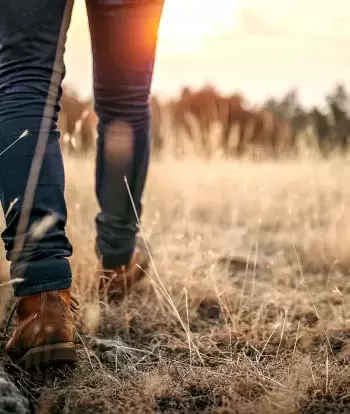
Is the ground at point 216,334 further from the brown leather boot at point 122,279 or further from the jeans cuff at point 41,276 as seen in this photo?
the jeans cuff at point 41,276

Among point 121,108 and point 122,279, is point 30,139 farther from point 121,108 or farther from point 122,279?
point 122,279

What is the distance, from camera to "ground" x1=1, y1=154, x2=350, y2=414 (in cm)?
124

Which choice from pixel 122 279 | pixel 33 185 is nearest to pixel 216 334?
pixel 122 279

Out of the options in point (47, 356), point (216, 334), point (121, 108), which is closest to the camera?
point (47, 356)

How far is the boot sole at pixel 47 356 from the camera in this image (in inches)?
53.0

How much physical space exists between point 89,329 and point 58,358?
0.32 meters

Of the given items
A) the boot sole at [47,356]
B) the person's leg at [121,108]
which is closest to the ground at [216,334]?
the boot sole at [47,356]

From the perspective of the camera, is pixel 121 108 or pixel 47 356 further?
pixel 121 108

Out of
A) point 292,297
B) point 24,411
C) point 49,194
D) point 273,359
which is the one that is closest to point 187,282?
point 292,297

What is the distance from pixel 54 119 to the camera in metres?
1.44

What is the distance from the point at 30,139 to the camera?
137 cm

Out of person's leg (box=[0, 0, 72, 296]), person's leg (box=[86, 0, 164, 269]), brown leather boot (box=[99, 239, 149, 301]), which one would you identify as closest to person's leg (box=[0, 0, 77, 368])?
person's leg (box=[0, 0, 72, 296])

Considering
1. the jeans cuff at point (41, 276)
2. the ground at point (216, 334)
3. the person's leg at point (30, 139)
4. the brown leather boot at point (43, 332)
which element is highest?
the person's leg at point (30, 139)

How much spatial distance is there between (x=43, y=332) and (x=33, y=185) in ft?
0.98
